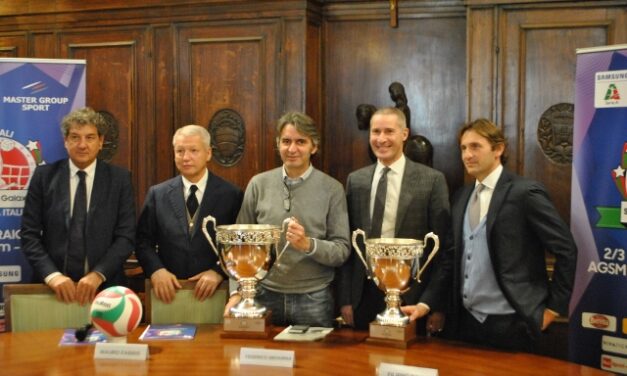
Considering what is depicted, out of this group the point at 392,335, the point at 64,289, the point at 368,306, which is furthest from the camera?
the point at 368,306

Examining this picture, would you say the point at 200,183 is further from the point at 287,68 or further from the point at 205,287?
the point at 287,68

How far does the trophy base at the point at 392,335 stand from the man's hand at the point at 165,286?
88 centimetres

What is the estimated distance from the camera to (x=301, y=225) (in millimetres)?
3039

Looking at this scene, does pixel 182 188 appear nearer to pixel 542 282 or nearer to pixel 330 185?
pixel 330 185

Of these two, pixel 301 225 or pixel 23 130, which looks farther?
pixel 23 130

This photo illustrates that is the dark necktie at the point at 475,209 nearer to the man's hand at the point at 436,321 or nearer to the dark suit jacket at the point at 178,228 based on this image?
the man's hand at the point at 436,321

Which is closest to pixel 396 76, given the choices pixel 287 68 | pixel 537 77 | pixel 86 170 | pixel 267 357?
pixel 287 68

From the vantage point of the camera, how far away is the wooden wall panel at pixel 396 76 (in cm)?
489

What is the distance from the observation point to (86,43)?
526 centimetres

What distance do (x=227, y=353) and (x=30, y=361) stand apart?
2.12ft

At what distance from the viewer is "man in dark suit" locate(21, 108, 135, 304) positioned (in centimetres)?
340

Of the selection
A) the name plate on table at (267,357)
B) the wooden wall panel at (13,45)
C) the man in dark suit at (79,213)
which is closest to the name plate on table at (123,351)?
the name plate on table at (267,357)

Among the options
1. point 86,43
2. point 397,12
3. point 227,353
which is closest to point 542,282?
point 227,353

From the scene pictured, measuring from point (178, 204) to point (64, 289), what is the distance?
0.64m
